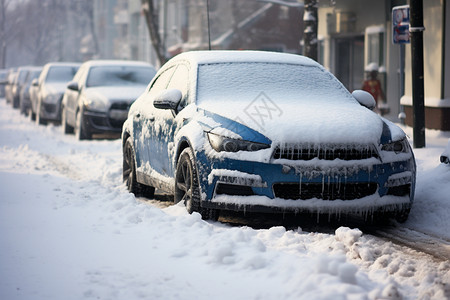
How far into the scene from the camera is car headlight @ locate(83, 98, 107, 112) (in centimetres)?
1670

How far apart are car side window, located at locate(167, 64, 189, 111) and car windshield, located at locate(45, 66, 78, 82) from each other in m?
16.5

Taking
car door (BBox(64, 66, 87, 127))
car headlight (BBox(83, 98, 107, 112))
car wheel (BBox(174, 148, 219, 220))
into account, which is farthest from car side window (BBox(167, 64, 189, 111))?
car door (BBox(64, 66, 87, 127))

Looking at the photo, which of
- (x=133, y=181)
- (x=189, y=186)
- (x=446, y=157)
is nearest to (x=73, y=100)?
(x=133, y=181)

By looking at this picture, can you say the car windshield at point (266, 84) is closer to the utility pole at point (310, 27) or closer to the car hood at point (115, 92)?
the utility pole at point (310, 27)

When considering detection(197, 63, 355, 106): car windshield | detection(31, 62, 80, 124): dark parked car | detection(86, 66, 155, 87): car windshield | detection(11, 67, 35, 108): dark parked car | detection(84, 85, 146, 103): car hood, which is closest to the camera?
detection(197, 63, 355, 106): car windshield

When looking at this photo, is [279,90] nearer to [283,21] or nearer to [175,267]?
[175,267]

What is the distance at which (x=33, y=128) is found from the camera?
2319 cm

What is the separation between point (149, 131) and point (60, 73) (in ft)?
55.8

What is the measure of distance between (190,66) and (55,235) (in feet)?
8.74

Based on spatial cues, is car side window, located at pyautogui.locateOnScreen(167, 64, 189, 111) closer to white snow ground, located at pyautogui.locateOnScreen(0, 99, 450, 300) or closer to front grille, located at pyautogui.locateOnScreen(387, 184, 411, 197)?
white snow ground, located at pyautogui.locateOnScreen(0, 99, 450, 300)

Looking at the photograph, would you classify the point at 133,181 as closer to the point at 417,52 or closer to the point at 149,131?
the point at 149,131

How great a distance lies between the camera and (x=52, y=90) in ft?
76.9

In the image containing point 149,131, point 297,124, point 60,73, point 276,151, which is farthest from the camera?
point 60,73

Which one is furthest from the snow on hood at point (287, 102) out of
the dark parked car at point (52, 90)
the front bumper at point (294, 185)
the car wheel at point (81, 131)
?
the dark parked car at point (52, 90)
